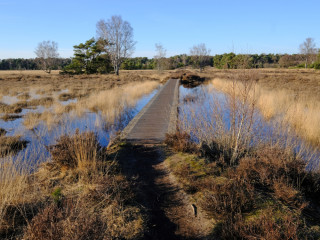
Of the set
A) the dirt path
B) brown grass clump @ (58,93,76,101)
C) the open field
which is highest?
brown grass clump @ (58,93,76,101)

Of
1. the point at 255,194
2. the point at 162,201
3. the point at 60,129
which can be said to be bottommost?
the point at 162,201

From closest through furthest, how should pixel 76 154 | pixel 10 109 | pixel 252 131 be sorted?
pixel 76 154
pixel 252 131
pixel 10 109

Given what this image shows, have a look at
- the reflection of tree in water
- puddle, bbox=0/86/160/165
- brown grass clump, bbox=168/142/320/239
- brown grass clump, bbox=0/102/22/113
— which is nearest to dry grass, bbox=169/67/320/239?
brown grass clump, bbox=168/142/320/239

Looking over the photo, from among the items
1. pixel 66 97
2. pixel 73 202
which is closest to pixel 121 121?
pixel 73 202

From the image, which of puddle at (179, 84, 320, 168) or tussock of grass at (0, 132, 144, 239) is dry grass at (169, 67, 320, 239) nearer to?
puddle at (179, 84, 320, 168)

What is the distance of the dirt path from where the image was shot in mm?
3299

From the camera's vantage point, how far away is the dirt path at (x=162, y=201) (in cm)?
330

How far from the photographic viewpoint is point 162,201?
13.3ft

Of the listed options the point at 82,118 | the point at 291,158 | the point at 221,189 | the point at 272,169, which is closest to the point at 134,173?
the point at 221,189

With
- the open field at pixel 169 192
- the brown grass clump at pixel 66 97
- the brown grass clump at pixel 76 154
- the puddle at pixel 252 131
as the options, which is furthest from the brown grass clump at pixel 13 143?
the brown grass clump at pixel 66 97

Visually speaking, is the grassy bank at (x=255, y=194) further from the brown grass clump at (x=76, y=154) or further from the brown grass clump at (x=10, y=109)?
the brown grass clump at (x=10, y=109)

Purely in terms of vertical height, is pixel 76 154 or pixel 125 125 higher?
pixel 76 154

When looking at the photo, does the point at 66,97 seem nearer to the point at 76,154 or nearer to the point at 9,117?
the point at 9,117

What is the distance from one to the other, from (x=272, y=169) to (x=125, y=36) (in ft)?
142
